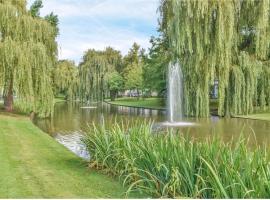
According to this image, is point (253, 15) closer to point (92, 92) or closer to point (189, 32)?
point (189, 32)

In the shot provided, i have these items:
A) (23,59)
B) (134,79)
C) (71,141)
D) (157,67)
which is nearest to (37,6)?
(157,67)

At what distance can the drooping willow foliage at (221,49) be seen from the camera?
24.3 m

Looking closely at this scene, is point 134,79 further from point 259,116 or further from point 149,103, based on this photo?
point 259,116

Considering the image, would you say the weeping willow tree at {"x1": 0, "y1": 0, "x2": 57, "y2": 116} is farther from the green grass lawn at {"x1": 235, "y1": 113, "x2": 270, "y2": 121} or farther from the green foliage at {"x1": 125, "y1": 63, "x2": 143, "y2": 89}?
the green foliage at {"x1": 125, "y1": 63, "x2": 143, "y2": 89}

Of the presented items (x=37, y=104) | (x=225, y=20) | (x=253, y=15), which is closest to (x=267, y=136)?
(x=225, y=20)

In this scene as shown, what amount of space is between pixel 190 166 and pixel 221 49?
63.5 feet

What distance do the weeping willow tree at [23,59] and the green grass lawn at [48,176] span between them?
32.9 ft

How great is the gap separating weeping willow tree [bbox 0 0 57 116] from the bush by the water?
14936 mm

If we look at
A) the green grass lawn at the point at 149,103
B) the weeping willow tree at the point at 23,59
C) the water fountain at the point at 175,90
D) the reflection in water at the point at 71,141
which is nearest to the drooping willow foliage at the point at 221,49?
the water fountain at the point at 175,90

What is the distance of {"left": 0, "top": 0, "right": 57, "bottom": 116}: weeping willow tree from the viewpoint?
22000mm

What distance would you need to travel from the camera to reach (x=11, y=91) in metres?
24.5

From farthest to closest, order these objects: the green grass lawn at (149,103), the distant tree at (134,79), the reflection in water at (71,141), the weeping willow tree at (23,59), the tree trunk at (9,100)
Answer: the distant tree at (134,79), the green grass lawn at (149,103), the tree trunk at (9,100), the weeping willow tree at (23,59), the reflection in water at (71,141)

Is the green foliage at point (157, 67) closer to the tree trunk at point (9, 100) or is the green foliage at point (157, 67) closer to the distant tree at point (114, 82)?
the tree trunk at point (9, 100)

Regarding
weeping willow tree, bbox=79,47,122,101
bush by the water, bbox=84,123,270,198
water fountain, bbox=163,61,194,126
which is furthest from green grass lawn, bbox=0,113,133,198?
weeping willow tree, bbox=79,47,122,101
